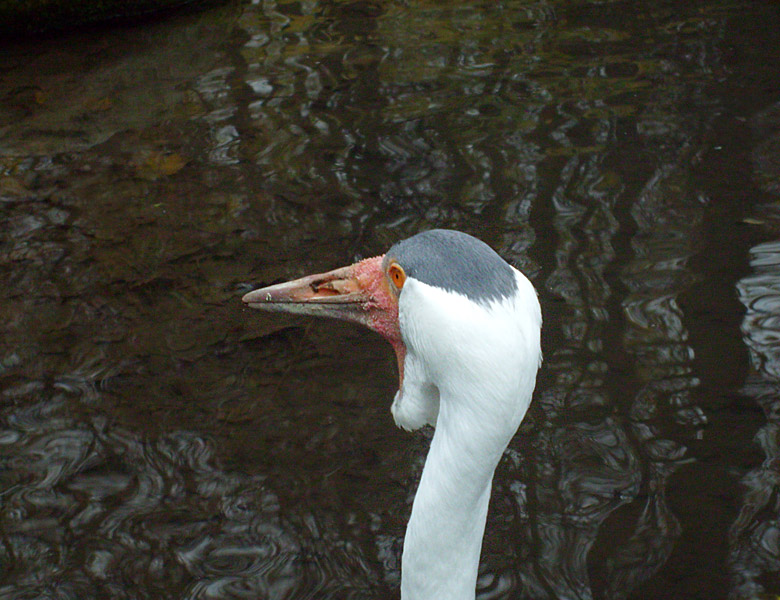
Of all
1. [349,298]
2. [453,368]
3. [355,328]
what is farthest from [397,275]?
[355,328]

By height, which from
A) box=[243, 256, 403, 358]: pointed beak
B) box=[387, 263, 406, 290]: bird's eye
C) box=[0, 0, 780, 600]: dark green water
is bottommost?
box=[0, 0, 780, 600]: dark green water

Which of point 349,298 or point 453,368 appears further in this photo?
point 349,298

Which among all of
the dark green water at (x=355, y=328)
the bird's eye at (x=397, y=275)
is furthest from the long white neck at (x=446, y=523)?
the dark green water at (x=355, y=328)

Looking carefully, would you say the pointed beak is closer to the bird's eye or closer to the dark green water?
the bird's eye

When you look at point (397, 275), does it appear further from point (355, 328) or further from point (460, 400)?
point (355, 328)

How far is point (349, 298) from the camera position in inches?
106

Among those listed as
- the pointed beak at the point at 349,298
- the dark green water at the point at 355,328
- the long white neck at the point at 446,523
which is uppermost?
the pointed beak at the point at 349,298

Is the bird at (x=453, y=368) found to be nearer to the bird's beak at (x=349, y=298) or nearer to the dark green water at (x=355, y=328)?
the bird's beak at (x=349, y=298)

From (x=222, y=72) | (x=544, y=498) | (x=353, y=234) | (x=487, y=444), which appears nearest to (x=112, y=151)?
(x=222, y=72)

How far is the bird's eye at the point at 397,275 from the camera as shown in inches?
94.3

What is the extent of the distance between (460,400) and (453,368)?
0.09 m

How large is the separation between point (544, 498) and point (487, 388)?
1746mm

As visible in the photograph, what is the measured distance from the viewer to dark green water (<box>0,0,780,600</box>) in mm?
3467

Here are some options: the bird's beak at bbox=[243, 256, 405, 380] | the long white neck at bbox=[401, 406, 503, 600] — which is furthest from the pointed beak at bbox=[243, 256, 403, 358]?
the long white neck at bbox=[401, 406, 503, 600]
